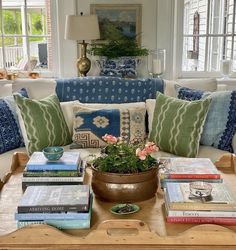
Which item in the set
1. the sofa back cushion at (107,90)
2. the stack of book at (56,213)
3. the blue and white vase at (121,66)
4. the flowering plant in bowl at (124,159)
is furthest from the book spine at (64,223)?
the blue and white vase at (121,66)

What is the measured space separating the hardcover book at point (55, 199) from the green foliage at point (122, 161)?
0.13 meters

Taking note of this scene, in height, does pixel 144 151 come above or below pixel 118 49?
below

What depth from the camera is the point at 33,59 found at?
391cm

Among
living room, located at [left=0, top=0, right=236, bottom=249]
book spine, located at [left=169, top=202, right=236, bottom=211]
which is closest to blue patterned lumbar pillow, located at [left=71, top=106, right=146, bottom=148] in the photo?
living room, located at [left=0, top=0, right=236, bottom=249]

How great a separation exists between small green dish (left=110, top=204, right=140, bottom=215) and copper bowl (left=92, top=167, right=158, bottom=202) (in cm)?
5

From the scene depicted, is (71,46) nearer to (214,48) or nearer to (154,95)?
(154,95)

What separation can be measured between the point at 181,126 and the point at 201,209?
3.75ft

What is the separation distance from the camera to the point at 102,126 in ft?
9.09

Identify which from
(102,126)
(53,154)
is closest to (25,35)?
(102,126)

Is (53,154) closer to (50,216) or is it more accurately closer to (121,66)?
(50,216)

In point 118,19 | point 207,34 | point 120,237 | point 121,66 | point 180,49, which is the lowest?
point 120,237

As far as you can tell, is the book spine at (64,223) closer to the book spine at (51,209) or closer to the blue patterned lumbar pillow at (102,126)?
the book spine at (51,209)

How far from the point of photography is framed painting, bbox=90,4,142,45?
12.0 ft

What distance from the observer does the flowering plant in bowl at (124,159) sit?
171 centimetres
